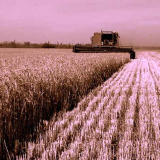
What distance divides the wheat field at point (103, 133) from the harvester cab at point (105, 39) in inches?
709

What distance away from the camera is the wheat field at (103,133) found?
2.92 metres

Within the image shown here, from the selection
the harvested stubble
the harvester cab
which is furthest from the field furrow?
the harvester cab

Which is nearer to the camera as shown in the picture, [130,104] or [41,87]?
[41,87]

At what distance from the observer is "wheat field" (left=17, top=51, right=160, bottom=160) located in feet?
9.58

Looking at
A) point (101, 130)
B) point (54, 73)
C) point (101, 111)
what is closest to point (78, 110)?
point (101, 111)

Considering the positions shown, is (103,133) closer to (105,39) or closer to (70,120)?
(70,120)

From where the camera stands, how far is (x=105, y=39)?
23.5 metres

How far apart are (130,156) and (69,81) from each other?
263 cm

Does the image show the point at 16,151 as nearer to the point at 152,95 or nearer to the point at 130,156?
the point at 130,156

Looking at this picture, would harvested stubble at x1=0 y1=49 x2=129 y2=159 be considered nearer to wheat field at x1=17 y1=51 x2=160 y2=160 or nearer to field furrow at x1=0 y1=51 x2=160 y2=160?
field furrow at x1=0 y1=51 x2=160 y2=160

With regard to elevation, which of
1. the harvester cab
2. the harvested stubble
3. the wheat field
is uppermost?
the harvester cab

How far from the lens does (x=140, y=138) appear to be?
11.2 ft

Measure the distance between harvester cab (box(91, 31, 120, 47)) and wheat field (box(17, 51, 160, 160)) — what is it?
18.0 metres

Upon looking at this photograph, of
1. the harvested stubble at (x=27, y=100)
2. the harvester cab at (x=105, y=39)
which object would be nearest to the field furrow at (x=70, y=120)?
the harvested stubble at (x=27, y=100)
